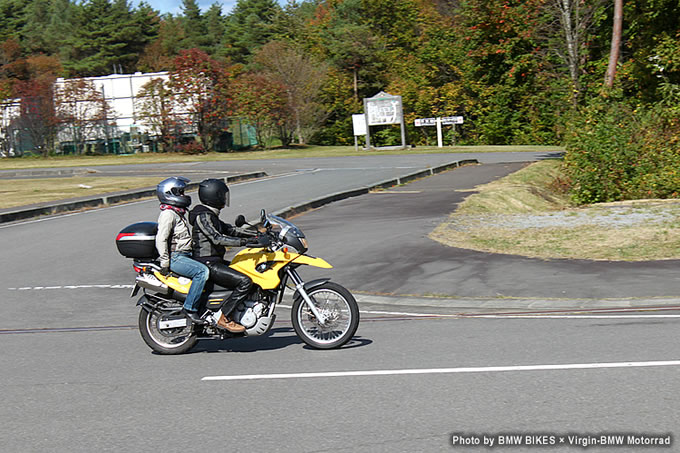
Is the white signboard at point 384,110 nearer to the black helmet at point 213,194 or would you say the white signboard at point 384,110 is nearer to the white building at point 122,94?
the white building at point 122,94

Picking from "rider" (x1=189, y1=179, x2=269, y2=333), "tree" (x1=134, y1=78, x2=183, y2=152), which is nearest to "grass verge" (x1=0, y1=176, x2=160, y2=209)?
"rider" (x1=189, y1=179, x2=269, y2=333)

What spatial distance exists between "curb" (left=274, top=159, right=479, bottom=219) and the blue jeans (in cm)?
1078

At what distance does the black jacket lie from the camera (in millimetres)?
7973

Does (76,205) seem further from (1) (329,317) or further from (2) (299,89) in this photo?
(2) (299,89)

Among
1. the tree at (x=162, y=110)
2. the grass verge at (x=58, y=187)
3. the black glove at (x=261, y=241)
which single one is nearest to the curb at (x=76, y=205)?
the grass verge at (x=58, y=187)

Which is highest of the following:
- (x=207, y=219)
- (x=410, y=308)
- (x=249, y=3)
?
(x=249, y=3)

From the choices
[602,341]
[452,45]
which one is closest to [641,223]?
[602,341]

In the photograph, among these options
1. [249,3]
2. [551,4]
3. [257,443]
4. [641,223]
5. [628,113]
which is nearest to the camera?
[257,443]

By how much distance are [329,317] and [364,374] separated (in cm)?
115

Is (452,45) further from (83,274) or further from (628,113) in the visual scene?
(83,274)

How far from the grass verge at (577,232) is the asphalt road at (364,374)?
2.80 ft

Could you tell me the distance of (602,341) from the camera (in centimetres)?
784

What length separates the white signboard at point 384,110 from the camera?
169ft

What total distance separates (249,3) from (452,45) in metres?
45.3
